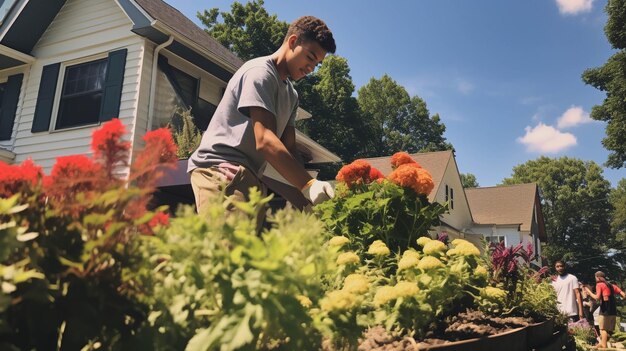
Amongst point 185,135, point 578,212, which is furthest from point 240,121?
point 578,212

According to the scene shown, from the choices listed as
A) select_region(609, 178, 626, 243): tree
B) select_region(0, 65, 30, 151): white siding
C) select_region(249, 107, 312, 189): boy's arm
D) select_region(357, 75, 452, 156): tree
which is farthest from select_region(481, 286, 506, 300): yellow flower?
select_region(609, 178, 626, 243): tree

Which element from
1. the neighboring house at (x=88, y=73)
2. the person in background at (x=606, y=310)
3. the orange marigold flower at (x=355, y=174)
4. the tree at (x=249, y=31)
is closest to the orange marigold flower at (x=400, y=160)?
the orange marigold flower at (x=355, y=174)

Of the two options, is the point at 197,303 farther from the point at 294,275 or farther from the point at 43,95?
Result: the point at 43,95

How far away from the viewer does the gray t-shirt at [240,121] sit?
2106mm

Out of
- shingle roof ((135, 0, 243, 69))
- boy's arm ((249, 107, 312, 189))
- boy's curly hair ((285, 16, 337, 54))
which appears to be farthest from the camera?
shingle roof ((135, 0, 243, 69))

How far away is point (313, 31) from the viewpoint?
7.57 feet

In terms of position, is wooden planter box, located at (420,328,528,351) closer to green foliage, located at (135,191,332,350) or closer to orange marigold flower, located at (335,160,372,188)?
green foliage, located at (135,191,332,350)

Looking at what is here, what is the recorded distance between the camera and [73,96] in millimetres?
8648

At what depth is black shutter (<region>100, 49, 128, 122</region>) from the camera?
7.91 meters

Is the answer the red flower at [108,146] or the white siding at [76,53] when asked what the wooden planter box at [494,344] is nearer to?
the red flower at [108,146]

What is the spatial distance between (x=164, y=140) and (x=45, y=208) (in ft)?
0.82

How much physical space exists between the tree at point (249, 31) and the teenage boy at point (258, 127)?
86.7ft

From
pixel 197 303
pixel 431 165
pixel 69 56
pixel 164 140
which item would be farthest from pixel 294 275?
pixel 431 165

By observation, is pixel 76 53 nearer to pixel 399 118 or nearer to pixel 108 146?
pixel 108 146
